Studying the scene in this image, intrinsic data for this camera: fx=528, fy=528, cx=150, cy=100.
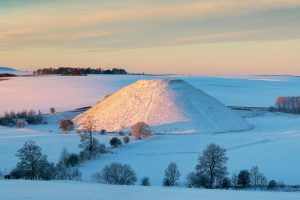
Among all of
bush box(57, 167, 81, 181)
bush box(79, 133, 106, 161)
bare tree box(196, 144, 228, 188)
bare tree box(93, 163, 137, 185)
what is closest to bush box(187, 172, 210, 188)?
bare tree box(196, 144, 228, 188)

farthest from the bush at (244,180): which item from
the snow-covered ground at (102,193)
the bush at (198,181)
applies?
the snow-covered ground at (102,193)

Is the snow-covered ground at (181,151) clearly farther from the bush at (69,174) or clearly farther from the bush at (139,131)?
the bush at (139,131)

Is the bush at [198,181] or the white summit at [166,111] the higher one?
the white summit at [166,111]

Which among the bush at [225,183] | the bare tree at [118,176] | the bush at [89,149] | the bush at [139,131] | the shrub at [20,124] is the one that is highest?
the shrub at [20,124]

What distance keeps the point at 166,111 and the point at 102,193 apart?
62399 millimetres

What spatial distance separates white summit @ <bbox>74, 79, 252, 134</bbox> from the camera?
80.5m

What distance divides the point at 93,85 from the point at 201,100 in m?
61.5

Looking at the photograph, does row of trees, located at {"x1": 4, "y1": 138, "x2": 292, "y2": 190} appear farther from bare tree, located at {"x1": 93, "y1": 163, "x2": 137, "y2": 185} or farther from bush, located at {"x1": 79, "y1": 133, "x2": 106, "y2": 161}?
bush, located at {"x1": 79, "y1": 133, "x2": 106, "y2": 161}

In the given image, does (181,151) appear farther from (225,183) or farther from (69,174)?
(225,183)

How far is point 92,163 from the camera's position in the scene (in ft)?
157

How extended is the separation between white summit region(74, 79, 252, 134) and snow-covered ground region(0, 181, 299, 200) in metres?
50.1

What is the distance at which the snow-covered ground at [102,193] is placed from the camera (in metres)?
23.3

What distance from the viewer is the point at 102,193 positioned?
2453cm

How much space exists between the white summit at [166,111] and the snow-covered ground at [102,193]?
50095mm
